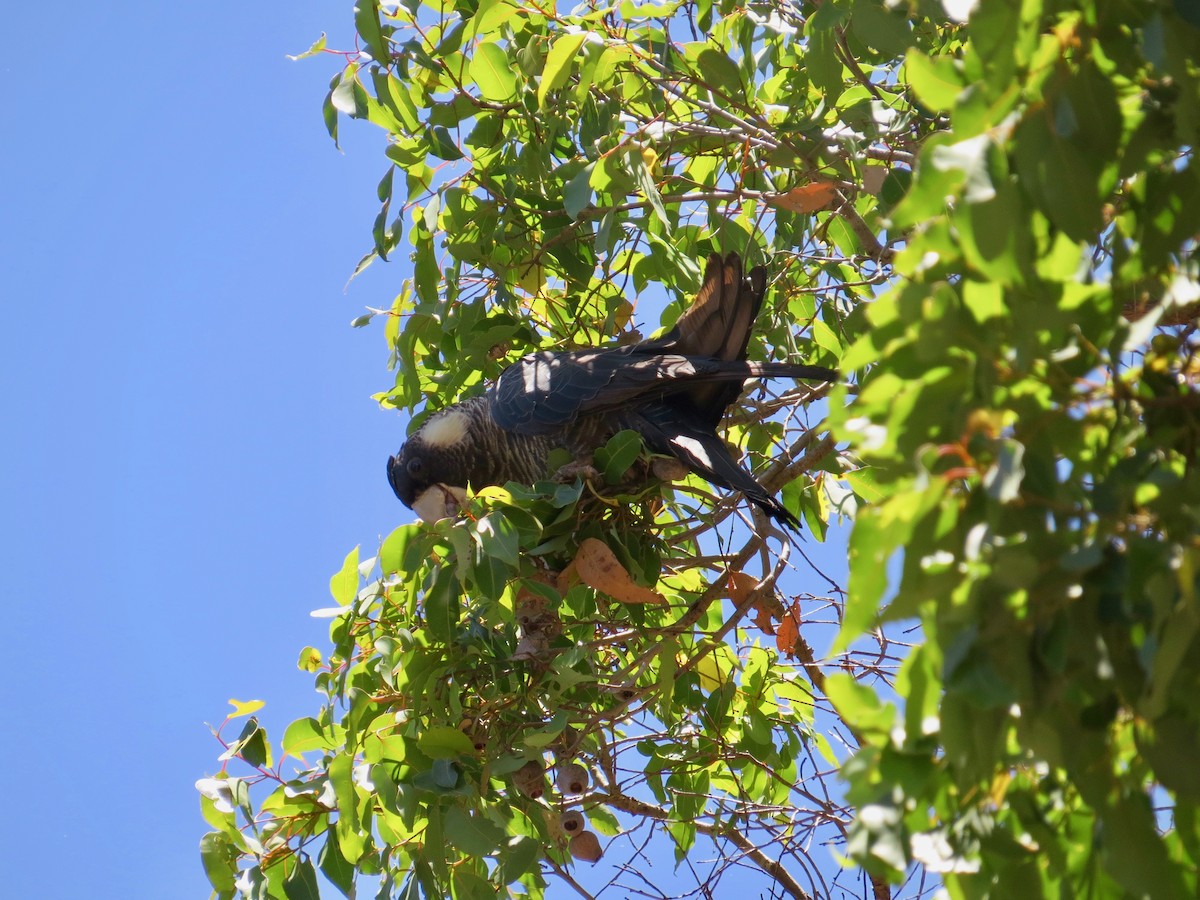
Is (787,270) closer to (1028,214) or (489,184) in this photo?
(489,184)

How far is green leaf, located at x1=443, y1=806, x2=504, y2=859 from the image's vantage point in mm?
1776

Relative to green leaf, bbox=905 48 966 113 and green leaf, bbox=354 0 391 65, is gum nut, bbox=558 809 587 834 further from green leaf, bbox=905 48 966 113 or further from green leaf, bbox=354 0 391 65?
green leaf, bbox=905 48 966 113

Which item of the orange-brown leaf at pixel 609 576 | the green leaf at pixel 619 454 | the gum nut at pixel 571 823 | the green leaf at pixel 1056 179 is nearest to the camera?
the green leaf at pixel 1056 179

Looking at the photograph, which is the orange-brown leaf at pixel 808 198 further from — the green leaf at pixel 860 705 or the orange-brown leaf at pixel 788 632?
the green leaf at pixel 860 705

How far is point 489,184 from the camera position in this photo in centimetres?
235

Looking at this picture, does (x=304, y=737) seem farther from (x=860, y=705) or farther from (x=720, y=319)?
(x=860, y=705)

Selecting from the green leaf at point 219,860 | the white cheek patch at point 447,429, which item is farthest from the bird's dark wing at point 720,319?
the green leaf at point 219,860

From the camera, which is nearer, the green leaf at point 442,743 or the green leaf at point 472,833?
the green leaf at point 472,833

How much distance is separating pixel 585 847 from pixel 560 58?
1520mm

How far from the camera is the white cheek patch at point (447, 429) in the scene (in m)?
2.82

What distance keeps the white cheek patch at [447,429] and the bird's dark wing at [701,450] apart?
516mm

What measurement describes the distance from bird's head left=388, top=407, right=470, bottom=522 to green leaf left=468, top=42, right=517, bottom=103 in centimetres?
100

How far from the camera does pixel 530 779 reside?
214 cm

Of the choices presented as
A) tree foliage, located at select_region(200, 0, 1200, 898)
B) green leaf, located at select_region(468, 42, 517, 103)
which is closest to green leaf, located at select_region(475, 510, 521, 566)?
tree foliage, located at select_region(200, 0, 1200, 898)
